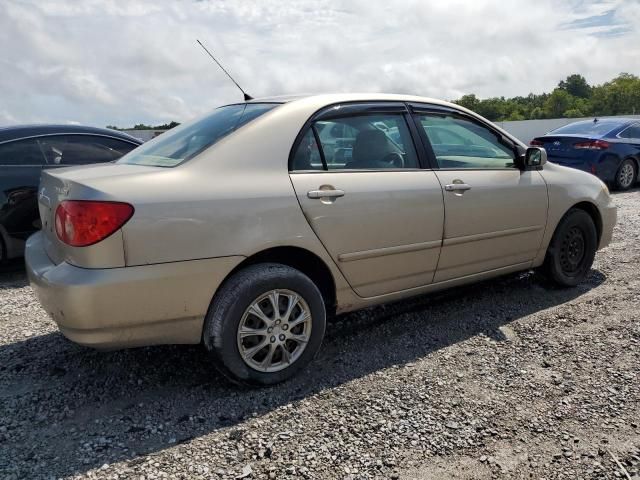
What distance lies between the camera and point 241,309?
2863 millimetres

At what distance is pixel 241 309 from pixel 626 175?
10.0m

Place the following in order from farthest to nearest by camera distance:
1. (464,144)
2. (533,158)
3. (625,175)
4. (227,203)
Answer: (625,175) → (533,158) → (464,144) → (227,203)

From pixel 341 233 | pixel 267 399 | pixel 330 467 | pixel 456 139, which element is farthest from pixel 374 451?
pixel 456 139

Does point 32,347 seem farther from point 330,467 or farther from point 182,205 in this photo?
point 330,467

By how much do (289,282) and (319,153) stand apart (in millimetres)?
803

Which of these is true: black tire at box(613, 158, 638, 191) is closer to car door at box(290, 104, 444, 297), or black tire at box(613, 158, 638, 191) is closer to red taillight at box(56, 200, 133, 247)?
car door at box(290, 104, 444, 297)

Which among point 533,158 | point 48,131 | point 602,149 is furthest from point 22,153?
point 602,149

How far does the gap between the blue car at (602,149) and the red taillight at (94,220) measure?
9.08 meters

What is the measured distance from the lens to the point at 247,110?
3402 mm

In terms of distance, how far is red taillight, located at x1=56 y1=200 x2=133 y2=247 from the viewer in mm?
2537

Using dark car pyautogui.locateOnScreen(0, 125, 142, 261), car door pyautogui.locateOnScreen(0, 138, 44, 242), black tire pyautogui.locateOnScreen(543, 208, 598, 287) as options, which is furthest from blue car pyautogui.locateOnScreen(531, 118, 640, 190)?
car door pyautogui.locateOnScreen(0, 138, 44, 242)

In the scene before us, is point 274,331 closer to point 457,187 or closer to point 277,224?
point 277,224

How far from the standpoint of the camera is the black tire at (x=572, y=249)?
4.54 m

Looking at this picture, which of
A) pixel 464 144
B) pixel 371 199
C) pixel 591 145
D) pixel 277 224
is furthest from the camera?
pixel 591 145
